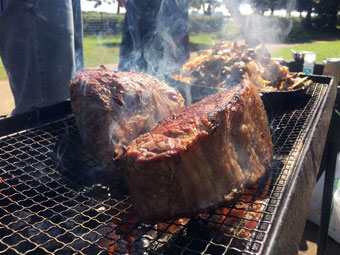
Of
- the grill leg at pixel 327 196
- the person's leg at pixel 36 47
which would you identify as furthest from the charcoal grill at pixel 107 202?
the person's leg at pixel 36 47

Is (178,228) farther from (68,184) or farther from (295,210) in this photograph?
(68,184)

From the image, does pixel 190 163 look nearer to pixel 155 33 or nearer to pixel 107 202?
pixel 107 202

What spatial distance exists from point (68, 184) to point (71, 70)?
2.30m

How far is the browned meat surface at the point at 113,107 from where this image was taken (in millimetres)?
2322

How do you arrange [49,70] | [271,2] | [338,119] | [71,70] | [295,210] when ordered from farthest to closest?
[271,2]
[71,70]
[49,70]
[338,119]
[295,210]

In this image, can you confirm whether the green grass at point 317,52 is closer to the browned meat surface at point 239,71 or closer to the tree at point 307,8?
the tree at point 307,8

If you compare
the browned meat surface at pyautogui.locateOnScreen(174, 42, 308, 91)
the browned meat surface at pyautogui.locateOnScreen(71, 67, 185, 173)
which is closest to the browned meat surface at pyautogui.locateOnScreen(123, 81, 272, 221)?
the browned meat surface at pyautogui.locateOnScreen(71, 67, 185, 173)

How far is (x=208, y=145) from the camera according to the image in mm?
1718

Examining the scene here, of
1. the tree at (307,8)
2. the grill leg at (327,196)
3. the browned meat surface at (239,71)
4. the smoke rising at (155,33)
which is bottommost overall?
the grill leg at (327,196)

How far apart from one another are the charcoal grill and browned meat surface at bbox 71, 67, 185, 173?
306 millimetres

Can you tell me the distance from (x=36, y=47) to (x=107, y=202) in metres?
2.47

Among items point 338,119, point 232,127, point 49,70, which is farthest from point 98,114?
point 338,119

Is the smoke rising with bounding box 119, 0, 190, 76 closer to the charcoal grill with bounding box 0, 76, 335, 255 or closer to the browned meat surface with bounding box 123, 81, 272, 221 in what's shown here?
the charcoal grill with bounding box 0, 76, 335, 255

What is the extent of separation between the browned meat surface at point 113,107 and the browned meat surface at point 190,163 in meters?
0.55
